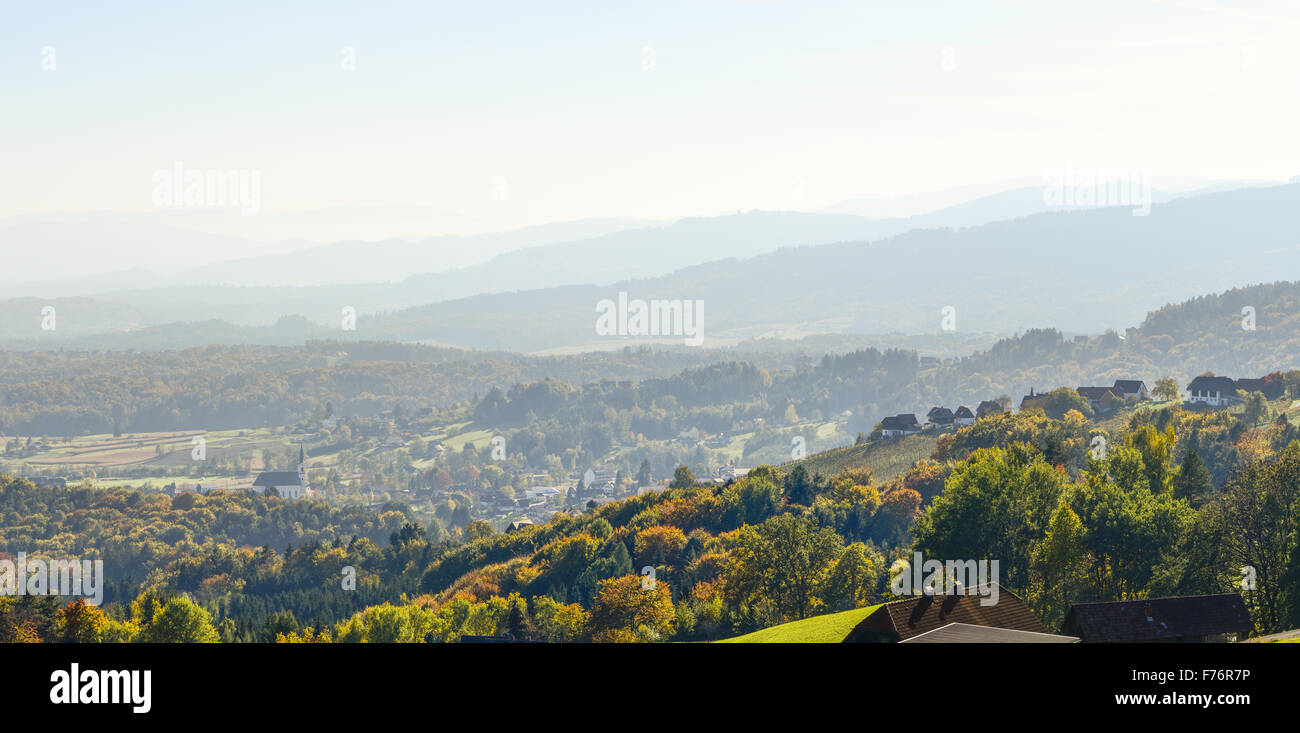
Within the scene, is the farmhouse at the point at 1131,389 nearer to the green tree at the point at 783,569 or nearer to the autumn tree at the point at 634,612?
the green tree at the point at 783,569

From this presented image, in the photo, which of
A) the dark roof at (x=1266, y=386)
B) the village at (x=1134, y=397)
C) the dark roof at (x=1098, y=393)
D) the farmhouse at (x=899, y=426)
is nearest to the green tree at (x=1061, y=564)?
the village at (x=1134, y=397)

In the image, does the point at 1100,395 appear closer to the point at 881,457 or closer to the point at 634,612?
the point at 881,457

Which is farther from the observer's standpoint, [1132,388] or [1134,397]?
[1132,388]

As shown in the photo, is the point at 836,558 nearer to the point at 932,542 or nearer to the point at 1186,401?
the point at 932,542

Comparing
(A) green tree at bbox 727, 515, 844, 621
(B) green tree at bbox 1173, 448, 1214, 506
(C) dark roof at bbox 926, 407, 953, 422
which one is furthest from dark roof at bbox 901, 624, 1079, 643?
(C) dark roof at bbox 926, 407, 953, 422

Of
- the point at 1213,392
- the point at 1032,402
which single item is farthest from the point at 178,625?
the point at 1213,392

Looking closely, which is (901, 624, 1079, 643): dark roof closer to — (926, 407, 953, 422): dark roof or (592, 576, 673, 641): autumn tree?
(592, 576, 673, 641): autumn tree
